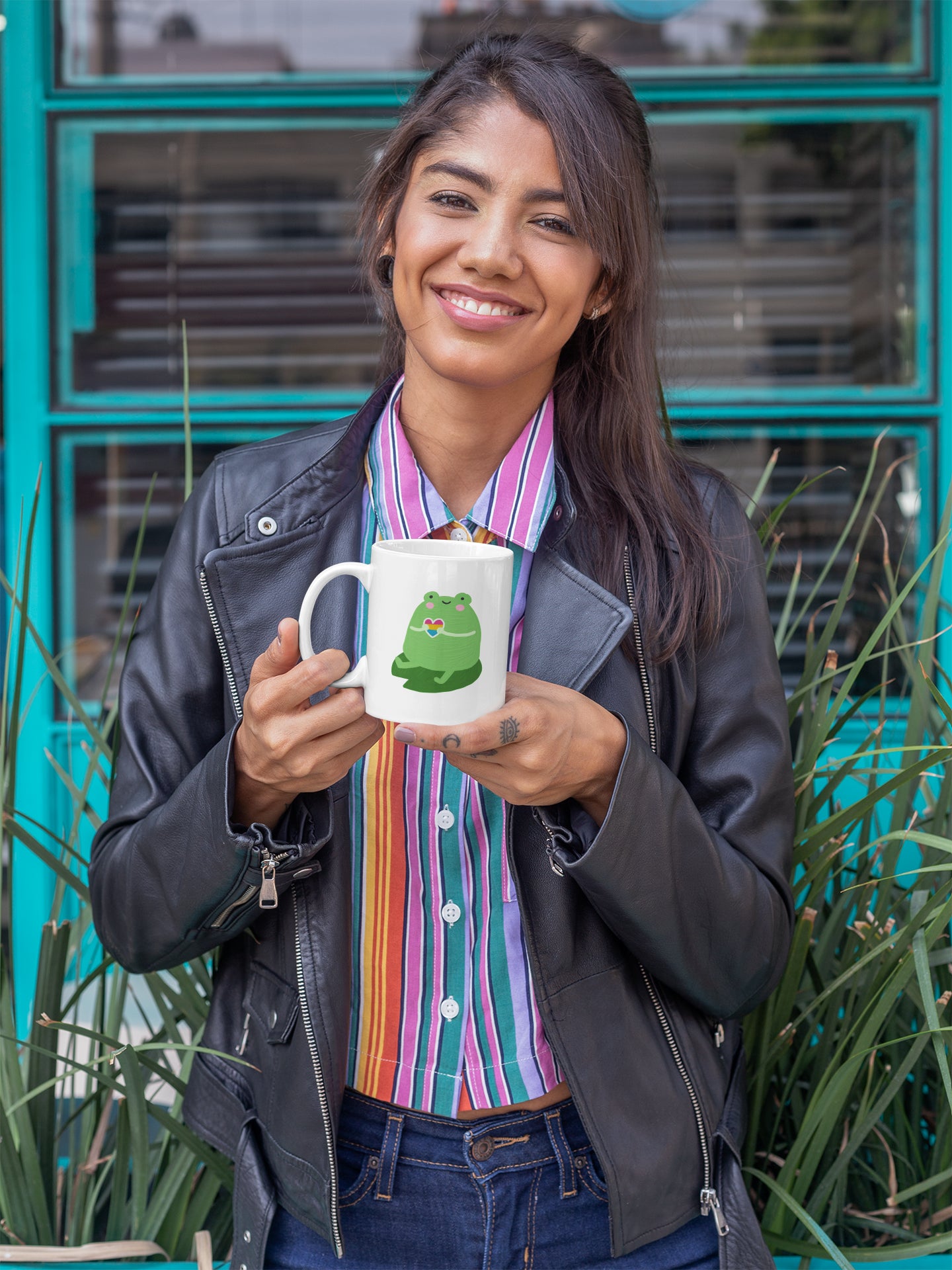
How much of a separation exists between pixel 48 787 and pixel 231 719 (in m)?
1.65

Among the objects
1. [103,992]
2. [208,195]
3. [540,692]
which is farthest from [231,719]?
[208,195]

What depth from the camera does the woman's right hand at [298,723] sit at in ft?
3.10

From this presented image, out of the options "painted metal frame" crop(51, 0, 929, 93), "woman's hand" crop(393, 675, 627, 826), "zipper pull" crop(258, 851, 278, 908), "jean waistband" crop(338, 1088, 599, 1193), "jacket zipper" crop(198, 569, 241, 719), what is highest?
"painted metal frame" crop(51, 0, 929, 93)

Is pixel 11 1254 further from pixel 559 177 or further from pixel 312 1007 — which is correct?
pixel 559 177

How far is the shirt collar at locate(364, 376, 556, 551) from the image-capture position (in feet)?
4.01

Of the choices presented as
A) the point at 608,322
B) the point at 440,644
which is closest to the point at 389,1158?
the point at 440,644

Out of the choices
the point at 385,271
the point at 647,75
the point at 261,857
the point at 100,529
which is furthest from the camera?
the point at 100,529

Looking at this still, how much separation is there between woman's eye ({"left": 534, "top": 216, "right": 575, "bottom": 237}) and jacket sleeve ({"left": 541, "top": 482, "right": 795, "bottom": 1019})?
1.10ft

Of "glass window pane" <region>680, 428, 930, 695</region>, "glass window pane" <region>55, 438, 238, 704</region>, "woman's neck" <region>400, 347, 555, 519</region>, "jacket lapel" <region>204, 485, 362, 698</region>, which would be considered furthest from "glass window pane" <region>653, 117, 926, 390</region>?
"jacket lapel" <region>204, 485, 362, 698</region>

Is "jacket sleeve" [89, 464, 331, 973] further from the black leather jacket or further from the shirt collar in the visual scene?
the shirt collar

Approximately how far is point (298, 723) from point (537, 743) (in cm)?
19

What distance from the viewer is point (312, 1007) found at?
3.64 ft

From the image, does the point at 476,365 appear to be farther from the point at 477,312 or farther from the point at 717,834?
the point at 717,834

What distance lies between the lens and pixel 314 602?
950 mm
